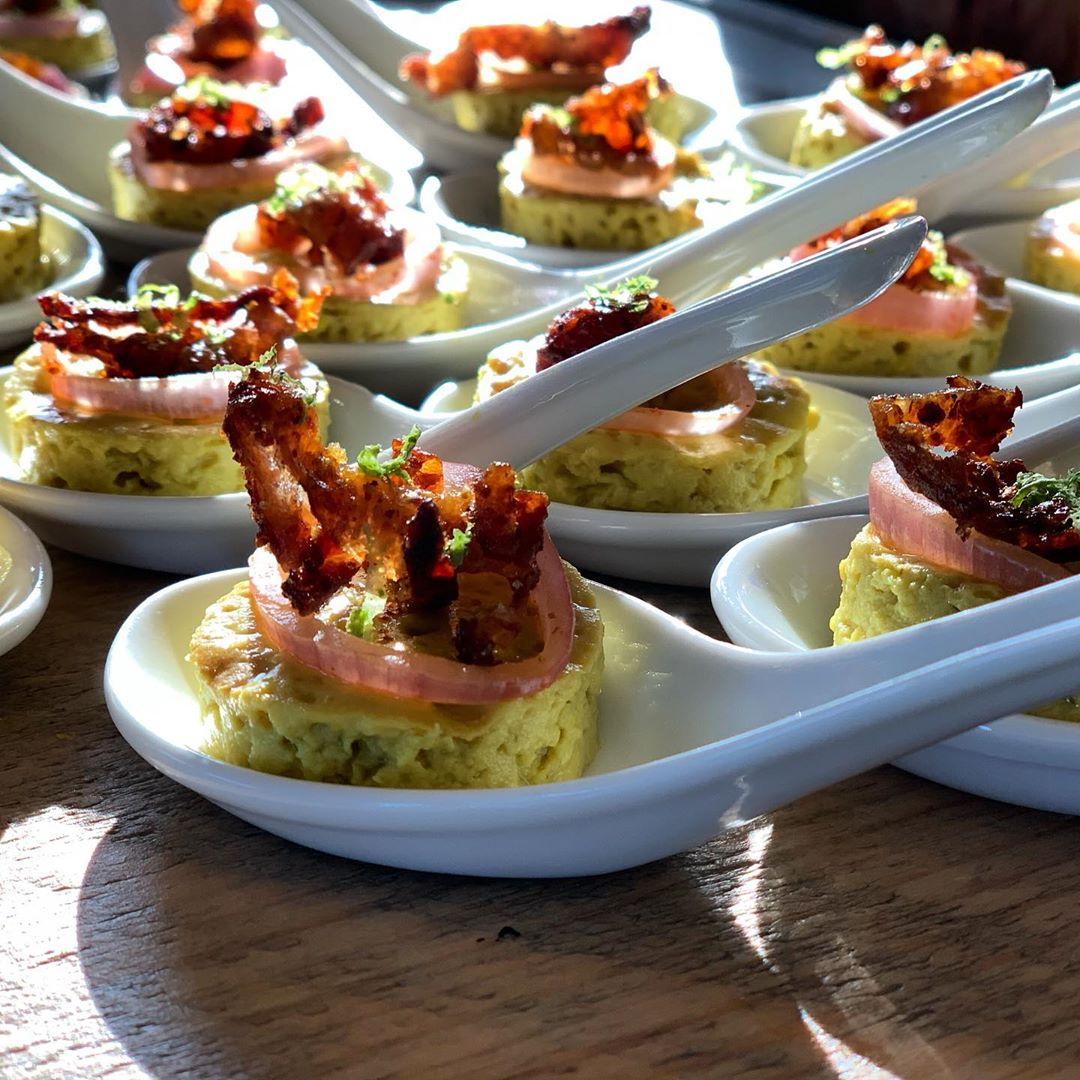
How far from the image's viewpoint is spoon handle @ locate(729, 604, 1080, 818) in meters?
1.24

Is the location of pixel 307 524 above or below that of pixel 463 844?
above

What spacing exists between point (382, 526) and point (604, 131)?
5.82 ft

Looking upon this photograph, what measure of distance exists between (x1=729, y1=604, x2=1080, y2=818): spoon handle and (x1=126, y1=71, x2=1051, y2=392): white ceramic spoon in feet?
3.52

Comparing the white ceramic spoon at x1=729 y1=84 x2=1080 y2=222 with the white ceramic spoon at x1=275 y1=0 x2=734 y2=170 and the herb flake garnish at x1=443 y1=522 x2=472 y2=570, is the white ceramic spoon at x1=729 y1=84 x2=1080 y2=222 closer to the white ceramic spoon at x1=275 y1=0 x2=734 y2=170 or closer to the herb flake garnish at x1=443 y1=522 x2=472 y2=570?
the white ceramic spoon at x1=275 y1=0 x2=734 y2=170

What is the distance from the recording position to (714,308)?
1747 mm

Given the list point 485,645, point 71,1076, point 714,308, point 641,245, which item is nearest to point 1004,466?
point 714,308

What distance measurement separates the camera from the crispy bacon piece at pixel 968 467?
5.06 feet

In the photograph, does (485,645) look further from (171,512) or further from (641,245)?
(641,245)

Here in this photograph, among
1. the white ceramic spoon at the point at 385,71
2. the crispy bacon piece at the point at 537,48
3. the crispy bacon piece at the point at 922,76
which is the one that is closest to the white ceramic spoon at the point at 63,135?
the white ceramic spoon at the point at 385,71

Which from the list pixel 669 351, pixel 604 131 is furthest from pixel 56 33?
pixel 669 351

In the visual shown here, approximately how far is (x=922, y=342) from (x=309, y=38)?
6.40 feet

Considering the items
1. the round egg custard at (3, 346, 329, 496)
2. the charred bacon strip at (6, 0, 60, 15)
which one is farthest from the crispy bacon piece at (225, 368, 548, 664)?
the charred bacon strip at (6, 0, 60, 15)

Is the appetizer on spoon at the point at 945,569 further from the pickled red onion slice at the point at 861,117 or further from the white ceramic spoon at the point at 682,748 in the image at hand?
the pickled red onion slice at the point at 861,117

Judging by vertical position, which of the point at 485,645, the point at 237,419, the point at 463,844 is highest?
the point at 237,419
